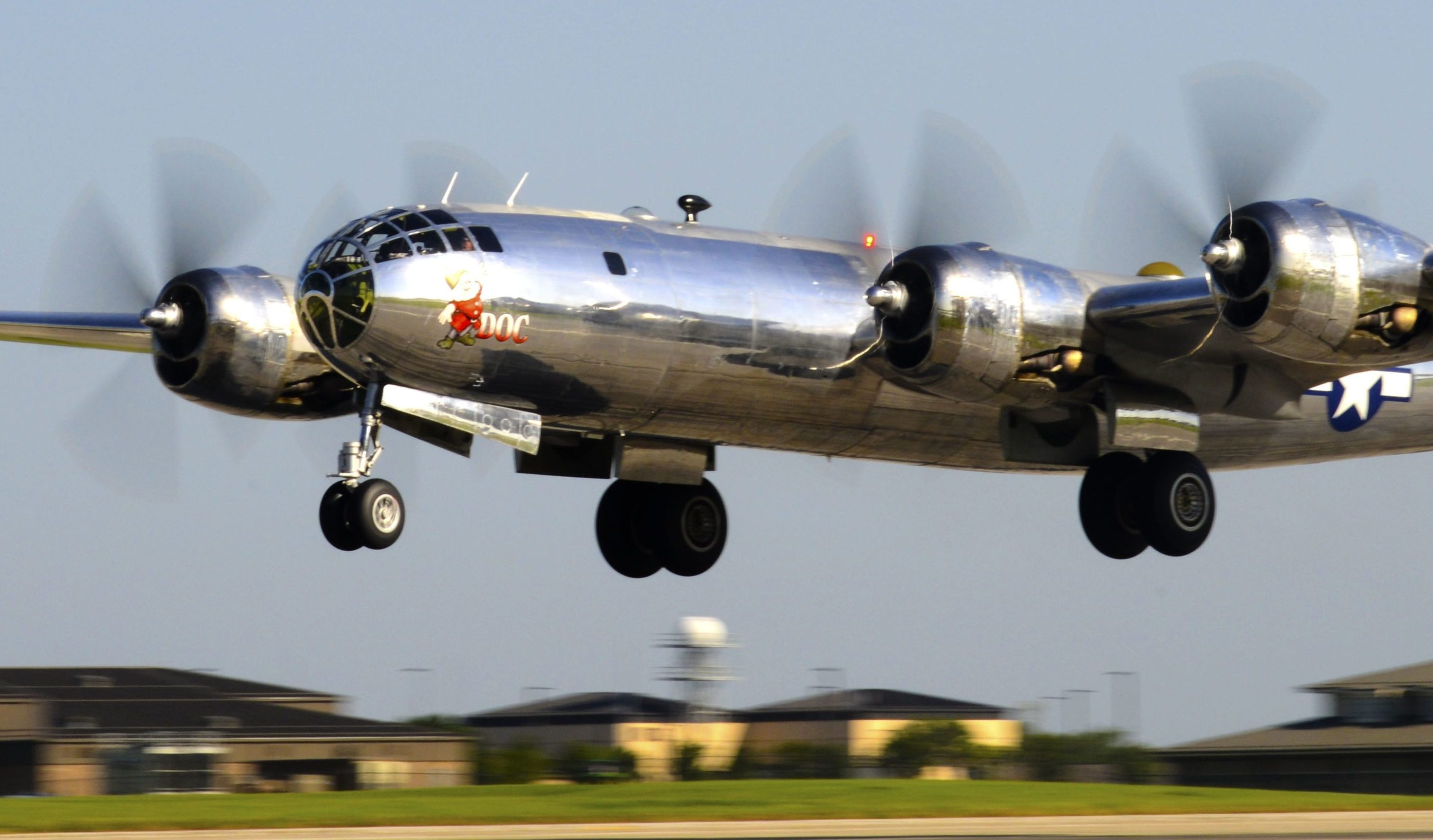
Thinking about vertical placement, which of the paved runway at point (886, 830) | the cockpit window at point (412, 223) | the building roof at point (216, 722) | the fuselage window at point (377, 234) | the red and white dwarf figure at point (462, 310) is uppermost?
the cockpit window at point (412, 223)

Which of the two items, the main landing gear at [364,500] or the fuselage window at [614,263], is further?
the fuselage window at [614,263]

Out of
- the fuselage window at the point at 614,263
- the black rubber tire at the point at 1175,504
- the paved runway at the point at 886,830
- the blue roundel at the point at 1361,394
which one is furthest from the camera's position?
the blue roundel at the point at 1361,394

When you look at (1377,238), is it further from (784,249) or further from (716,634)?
(716,634)

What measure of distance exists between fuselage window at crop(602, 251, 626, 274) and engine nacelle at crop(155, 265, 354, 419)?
3625 millimetres

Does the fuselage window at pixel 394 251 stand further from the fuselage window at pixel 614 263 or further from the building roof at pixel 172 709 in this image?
the building roof at pixel 172 709

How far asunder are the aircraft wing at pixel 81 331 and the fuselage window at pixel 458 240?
5948 mm

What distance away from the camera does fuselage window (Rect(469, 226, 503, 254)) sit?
817 inches

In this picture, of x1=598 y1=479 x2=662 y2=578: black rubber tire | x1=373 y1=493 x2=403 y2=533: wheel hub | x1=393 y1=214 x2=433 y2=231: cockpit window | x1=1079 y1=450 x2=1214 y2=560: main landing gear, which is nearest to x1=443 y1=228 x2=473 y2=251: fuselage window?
x1=393 y1=214 x2=433 y2=231: cockpit window

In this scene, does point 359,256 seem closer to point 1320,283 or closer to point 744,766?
point 1320,283

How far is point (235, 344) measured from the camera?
2242 cm

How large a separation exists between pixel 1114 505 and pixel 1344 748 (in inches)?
778

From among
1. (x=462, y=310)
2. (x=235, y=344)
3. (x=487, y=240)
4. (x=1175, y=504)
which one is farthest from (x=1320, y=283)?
(x=235, y=344)

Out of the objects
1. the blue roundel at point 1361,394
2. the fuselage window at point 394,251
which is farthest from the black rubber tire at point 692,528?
the blue roundel at point 1361,394

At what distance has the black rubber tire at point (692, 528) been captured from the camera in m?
25.9
